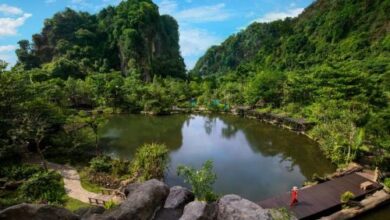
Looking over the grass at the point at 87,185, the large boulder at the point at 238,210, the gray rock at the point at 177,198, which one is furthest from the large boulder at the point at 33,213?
the grass at the point at 87,185

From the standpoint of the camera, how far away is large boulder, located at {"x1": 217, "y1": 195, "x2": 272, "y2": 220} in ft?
34.7

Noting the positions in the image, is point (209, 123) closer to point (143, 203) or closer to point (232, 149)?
point (232, 149)

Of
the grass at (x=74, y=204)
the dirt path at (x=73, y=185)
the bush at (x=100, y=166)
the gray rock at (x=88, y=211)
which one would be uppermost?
the gray rock at (x=88, y=211)

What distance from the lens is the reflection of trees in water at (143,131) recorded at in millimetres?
30386

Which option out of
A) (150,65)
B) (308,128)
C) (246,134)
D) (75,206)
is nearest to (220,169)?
(75,206)

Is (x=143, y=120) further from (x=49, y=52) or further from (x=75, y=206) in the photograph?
(x=49, y=52)

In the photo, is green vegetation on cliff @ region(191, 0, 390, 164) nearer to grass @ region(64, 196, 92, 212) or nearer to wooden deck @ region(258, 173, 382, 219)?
wooden deck @ region(258, 173, 382, 219)

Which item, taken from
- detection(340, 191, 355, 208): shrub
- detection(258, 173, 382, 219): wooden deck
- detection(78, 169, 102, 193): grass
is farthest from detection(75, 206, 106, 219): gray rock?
detection(340, 191, 355, 208): shrub

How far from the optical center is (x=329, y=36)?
7494cm

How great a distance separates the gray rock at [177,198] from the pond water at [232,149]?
23.4 ft

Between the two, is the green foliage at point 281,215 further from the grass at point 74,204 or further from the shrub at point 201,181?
the grass at point 74,204

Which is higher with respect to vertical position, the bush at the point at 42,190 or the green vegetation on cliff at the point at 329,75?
the green vegetation on cliff at the point at 329,75

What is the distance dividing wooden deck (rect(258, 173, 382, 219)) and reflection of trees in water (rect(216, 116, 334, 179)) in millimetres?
3872

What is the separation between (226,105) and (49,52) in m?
54.6
